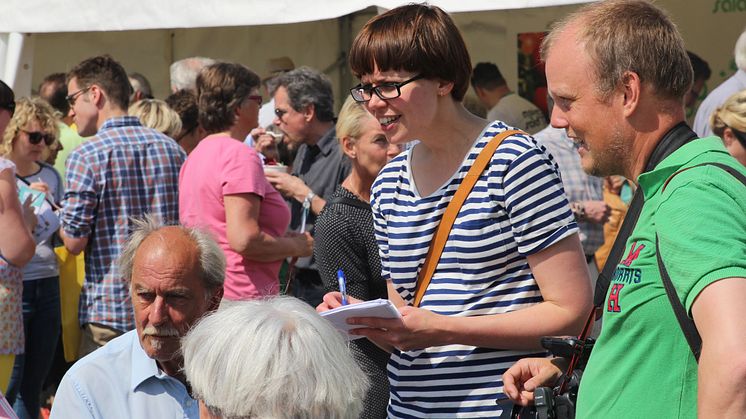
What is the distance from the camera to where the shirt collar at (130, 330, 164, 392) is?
2.70m

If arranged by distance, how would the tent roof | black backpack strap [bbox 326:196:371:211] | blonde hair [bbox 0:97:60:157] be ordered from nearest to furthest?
black backpack strap [bbox 326:196:371:211] → blonde hair [bbox 0:97:60:157] → the tent roof

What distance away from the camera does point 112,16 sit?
6.61 m

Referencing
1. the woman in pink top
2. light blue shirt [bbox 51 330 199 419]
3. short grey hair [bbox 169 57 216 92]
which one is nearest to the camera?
light blue shirt [bbox 51 330 199 419]

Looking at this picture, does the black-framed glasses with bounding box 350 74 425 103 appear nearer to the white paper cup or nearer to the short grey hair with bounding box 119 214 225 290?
the short grey hair with bounding box 119 214 225 290

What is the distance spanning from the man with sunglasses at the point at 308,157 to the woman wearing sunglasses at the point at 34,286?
131 cm

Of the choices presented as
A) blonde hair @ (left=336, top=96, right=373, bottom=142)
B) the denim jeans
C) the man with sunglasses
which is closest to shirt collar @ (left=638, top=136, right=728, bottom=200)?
blonde hair @ (left=336, top=96, right=373, bottom=142)

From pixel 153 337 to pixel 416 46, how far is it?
108 centimetres

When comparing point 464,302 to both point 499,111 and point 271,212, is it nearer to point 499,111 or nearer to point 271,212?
point 271,212

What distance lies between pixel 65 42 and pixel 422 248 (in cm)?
765

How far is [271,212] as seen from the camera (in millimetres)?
4809

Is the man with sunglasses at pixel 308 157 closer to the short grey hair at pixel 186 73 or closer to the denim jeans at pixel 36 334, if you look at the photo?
the denim jeans at pixel 36 334

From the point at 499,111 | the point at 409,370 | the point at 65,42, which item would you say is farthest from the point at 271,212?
the point at 65,42

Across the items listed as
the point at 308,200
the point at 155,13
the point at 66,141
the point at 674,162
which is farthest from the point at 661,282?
the point at 66,141

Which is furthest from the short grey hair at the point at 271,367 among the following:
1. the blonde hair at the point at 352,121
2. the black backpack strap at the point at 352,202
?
the blonde hair at the point at 352,121
